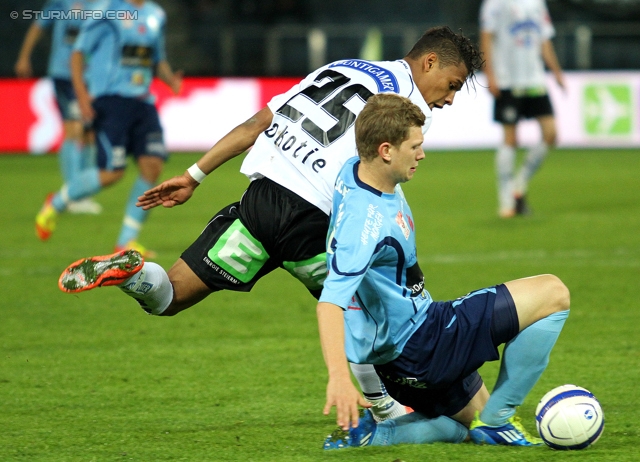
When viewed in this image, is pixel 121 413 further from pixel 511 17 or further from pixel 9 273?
pixel 511 17

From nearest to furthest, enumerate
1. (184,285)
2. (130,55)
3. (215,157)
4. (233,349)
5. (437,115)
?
(215,157)
(184,285)
(233,349)
(130,55)
(437,115)

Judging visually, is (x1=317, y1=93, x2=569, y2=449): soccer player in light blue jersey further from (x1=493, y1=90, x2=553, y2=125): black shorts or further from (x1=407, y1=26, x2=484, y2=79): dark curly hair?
(x1=493, y1=90, x2=553, y2=125): black shorts

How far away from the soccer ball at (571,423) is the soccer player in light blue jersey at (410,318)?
0.10 m

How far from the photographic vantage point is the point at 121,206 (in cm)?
1166

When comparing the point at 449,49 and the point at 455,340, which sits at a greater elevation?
the point at 449,49

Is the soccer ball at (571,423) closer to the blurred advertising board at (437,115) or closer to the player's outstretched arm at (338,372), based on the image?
the player's outstretched arm at (338,372)

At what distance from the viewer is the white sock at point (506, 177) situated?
10086 millimetres

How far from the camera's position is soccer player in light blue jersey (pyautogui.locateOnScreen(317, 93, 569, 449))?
335 centimetres

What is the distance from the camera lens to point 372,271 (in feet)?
11.3

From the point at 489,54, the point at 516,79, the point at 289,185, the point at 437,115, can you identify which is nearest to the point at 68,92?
the point at 489,54

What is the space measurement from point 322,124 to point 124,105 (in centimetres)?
435

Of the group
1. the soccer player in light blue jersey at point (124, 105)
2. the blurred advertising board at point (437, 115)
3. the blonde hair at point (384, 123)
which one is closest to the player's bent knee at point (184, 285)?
the blonde hair at point (384, 123)

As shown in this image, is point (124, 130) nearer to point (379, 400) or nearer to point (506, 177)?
point (506, 177)

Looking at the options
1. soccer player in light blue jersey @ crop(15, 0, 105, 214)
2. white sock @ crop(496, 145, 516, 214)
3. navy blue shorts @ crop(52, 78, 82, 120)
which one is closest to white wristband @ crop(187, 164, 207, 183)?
white sock @ crop(496, 145, 516, 214)
